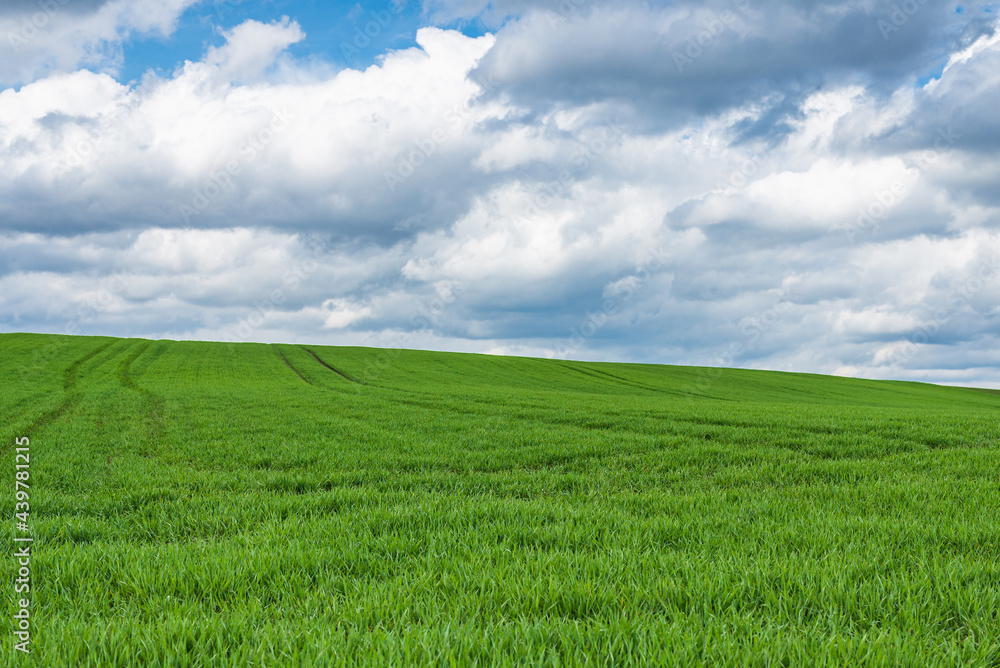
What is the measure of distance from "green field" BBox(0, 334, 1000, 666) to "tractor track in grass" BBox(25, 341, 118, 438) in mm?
5899

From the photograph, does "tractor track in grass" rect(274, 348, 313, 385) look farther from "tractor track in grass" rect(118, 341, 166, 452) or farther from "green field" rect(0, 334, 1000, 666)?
"green field" rect(0, 334, 1000, 666)

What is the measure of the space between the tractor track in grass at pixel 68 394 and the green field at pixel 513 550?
590cm

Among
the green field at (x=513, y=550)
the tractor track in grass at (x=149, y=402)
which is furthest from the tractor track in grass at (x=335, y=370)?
the green field at (x=513, y=550)

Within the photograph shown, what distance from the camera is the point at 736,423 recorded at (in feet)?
57.6

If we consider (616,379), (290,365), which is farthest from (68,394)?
(616,379)

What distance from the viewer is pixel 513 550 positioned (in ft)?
17.4

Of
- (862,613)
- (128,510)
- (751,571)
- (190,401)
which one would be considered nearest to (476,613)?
(751,571)

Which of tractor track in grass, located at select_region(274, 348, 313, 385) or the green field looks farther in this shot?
tractor track in grass, located at select_region(274, 348, 313, 385)

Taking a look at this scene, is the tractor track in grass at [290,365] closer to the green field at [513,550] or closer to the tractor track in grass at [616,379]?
the tractor track in grass at [616,379]

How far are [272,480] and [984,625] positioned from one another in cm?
934

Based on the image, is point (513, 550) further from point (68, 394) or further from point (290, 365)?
point (290, 365)

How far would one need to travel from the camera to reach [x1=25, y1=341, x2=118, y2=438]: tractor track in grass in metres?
19.1

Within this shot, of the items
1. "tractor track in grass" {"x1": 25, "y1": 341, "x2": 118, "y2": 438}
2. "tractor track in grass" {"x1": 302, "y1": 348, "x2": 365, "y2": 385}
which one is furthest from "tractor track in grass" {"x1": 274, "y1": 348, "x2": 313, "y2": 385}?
"tractor track in grass" {"x1": 25, "y1": 341, "x2": 118, "y2": 438}

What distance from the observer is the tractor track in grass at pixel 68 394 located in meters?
19.1
